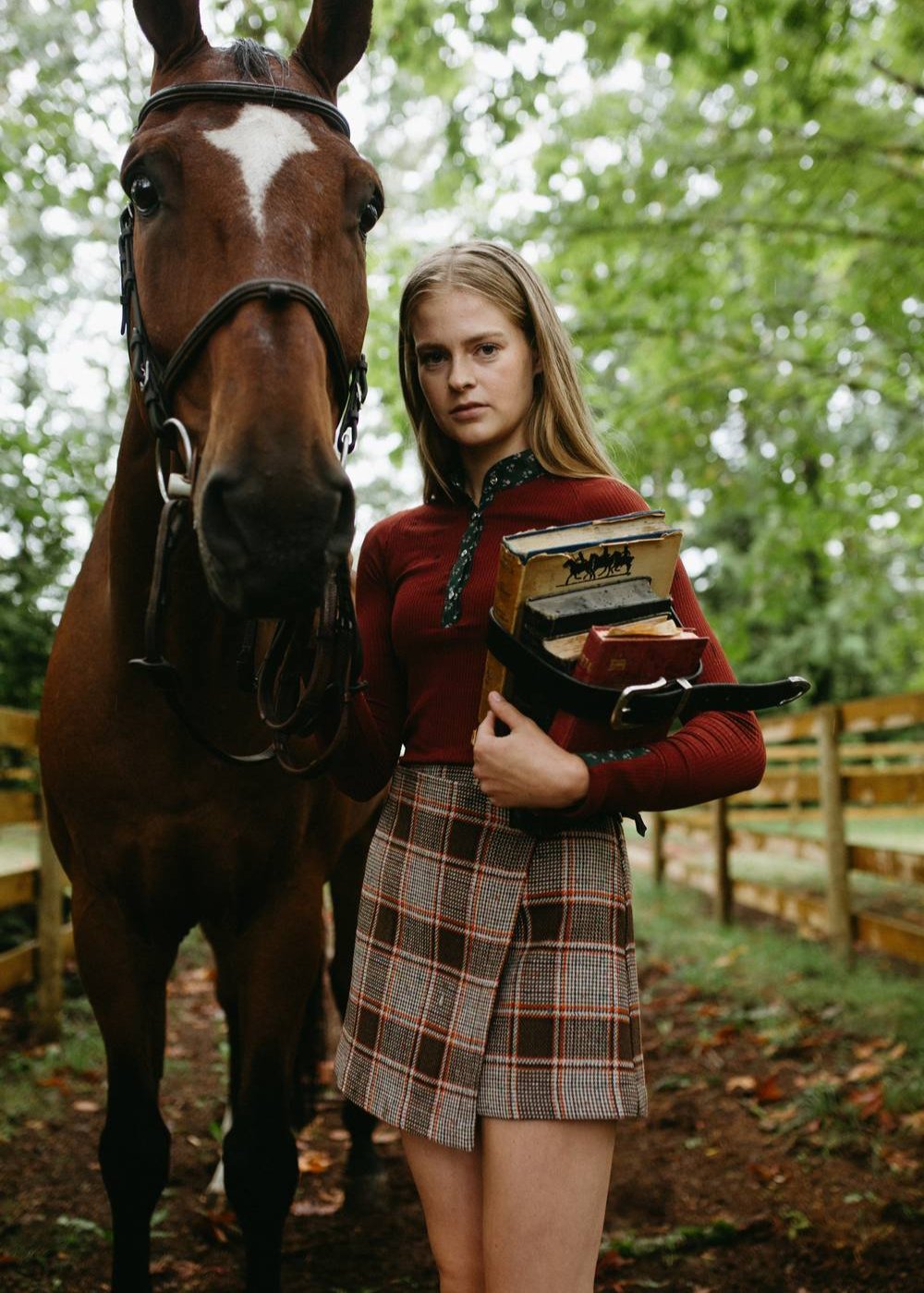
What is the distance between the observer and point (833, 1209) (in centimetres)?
304

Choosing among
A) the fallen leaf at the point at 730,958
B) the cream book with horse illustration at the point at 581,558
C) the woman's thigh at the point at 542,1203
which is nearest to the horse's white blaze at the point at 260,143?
the cream book with horse illustration at the point at 581,558

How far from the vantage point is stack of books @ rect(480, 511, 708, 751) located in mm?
1393

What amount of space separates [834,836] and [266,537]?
5342 mm

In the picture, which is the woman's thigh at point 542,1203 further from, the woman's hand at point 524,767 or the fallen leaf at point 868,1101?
the fallen leaf at point 868,1101

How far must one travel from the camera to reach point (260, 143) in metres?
1.70

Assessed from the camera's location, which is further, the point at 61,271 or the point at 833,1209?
the point at 61,271

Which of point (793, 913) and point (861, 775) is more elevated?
point (861, 775)

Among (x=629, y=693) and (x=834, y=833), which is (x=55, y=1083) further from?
(x=834, y=833)

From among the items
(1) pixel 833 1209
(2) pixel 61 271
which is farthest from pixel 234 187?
(2) pixel 61 271

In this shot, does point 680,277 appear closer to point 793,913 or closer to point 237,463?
point 793,913

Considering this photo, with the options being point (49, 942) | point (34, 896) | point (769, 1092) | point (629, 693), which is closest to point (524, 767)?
point (629, 693)

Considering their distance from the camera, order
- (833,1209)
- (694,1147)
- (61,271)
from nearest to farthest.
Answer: (833,1209), (694,1147), (61,271)

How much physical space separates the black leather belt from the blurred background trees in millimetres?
4303

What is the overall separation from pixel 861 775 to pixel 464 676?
4830 millimetres
